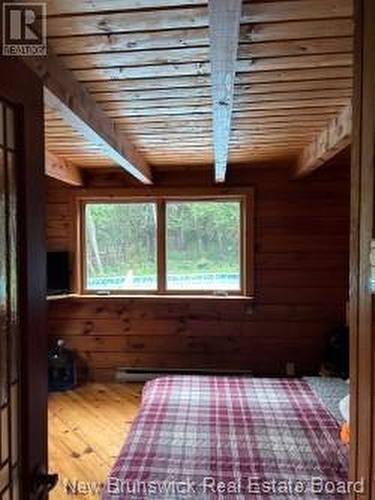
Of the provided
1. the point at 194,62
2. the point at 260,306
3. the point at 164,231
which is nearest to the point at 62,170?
the point at 164,231

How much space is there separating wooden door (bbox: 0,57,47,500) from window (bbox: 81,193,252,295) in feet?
12.1

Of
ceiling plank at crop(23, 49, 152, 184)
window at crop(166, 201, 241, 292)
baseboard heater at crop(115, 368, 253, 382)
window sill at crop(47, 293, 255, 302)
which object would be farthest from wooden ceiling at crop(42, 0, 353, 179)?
baseboard heater at crop(115, 368, 253, 382)

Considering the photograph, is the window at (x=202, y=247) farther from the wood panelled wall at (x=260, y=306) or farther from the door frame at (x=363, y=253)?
the door frame at (x=363, y=253)

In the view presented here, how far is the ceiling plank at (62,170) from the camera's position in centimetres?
389

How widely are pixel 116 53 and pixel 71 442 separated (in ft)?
9.07

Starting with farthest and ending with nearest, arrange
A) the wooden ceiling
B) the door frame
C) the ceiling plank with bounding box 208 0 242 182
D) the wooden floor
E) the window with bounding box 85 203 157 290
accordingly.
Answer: the window with bounding box 85 203 157 290 → the wooden floor → the wooden ceiling → the ceiling plank with bounding box 208 0 242 182 → the door frame

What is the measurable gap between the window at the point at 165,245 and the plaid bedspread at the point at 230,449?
1537 mm

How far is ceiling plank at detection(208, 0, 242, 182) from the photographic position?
3.84 feet

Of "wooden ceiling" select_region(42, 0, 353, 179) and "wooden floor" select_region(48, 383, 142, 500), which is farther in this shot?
"wooden floor" select_region(48, 383, 142, 500)

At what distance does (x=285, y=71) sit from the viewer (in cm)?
198

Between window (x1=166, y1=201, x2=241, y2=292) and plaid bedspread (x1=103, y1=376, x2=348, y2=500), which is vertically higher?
window (x1=166, y1=201, x2=241, y2=292)

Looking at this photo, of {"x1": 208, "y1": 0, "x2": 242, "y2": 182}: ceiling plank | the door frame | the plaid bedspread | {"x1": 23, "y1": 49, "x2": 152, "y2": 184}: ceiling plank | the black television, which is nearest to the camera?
the door frame

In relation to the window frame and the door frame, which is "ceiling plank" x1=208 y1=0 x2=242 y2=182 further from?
the window frame

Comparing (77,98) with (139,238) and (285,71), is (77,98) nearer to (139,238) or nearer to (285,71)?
(285,71)
